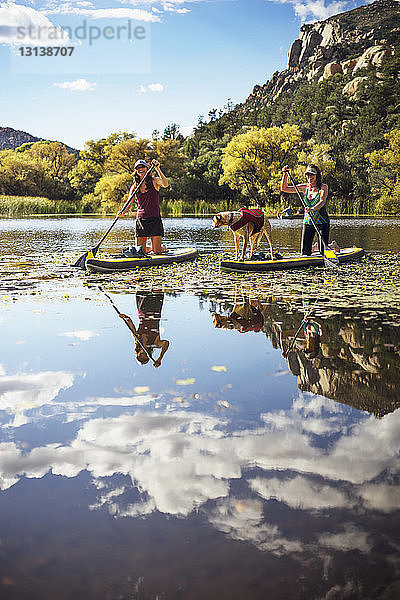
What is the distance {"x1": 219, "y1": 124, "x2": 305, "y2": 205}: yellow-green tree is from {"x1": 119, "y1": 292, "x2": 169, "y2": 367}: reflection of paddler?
45.8m

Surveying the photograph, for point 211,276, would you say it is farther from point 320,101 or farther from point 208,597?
point 320,101

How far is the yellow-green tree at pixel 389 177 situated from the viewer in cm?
4597

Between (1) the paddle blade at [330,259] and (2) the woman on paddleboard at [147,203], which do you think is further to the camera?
(2) the woman on paddleboard at [147,203]

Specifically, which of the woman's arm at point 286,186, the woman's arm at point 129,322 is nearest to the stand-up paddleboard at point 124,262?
the woman's arm at point 286,186

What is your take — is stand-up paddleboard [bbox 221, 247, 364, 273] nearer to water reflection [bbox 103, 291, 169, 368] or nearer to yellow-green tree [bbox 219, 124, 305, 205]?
water reflection [bbox 103, 291, 169, 368]

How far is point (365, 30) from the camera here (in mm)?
152750

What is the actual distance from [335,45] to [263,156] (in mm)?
101103

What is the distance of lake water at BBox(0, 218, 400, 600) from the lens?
2119 mm

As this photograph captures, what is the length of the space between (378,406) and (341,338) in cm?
192

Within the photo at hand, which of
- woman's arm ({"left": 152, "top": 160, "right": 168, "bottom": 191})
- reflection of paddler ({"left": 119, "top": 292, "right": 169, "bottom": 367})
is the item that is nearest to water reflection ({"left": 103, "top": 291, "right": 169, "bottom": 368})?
reflection of paddler ({"left": 119, "top": 292, "right": 169, "bottom": 367})

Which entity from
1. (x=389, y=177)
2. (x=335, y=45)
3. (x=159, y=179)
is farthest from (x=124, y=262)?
(x=335, y=45)

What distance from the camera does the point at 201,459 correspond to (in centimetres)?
307

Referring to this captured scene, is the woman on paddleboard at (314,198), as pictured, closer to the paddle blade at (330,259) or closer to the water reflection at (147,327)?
the paddle blade at (330,259)

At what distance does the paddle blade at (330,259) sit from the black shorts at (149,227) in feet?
11.7
